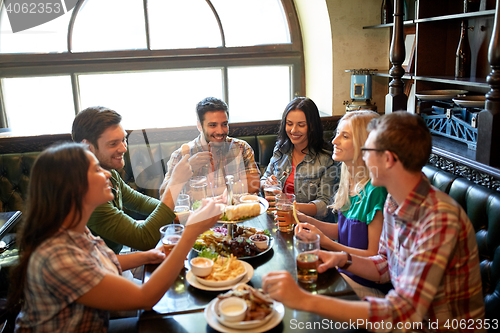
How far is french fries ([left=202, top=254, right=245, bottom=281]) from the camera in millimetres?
1423

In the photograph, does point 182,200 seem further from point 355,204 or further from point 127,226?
point 355,204

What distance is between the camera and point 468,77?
112 inches

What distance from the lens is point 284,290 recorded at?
115 cm

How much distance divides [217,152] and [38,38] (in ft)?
8.33

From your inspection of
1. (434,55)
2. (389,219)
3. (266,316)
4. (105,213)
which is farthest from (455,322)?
(434,55)

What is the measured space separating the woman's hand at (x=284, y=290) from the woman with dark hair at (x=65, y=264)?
0.33 m

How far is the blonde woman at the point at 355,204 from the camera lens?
5.81 ft

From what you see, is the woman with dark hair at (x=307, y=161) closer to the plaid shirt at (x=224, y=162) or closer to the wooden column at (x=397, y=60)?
the plaid shirt at (x=224, y=162)

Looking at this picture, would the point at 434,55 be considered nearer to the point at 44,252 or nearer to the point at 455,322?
the point at 455,322

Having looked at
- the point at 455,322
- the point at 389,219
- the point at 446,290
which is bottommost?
the point at 455,322

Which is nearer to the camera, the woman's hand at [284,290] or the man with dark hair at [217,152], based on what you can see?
the woman's hand at [284,290]

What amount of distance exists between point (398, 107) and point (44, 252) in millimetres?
2677

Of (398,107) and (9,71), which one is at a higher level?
(9,71)

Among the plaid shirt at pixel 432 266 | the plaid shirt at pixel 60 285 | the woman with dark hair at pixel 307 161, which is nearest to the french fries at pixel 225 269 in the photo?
the plaid shirt at pixel 60 285
